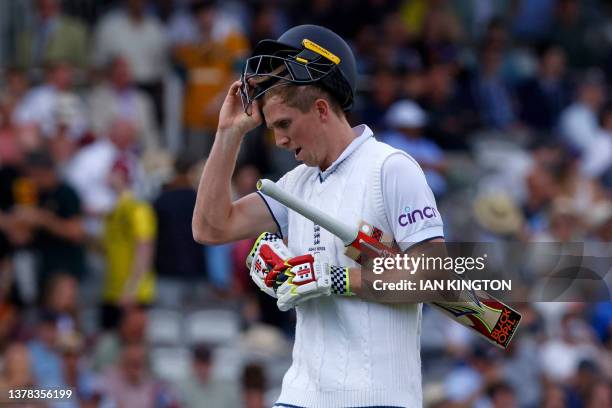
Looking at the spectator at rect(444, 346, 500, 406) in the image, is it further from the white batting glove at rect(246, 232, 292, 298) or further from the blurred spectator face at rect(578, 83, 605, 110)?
the white batting glove at rect(246, 232, 292, 298)

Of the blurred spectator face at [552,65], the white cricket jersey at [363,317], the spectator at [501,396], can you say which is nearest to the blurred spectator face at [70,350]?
the spectator at [501,396]

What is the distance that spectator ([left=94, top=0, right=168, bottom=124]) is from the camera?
1413cm

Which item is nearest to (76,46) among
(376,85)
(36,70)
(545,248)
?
(36,70)

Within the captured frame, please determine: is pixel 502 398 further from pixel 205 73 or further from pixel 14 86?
pixel 14 86

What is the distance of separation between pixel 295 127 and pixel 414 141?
26.7 ft

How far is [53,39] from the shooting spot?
46.1ft

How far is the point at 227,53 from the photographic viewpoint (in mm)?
14148

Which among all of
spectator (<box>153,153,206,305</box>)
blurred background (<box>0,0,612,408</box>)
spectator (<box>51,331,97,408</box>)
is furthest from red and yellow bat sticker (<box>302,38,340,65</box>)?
spectator (<box>153,153,206,305</box>)

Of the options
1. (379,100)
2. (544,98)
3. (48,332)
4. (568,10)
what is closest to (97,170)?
(48,332)

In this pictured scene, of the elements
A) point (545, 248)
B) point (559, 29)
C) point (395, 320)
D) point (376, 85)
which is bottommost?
point (395, 320)

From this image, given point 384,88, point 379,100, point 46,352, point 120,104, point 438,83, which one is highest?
point 438,83

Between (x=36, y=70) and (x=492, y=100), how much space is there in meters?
4.83

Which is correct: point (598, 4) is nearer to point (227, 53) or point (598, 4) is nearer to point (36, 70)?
point (227, 53)

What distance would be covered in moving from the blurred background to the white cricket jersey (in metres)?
4.23
